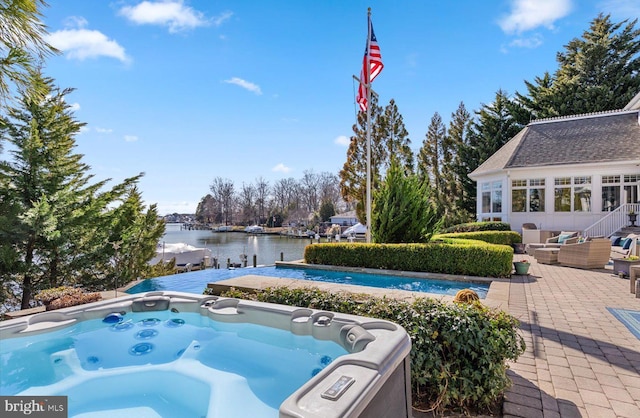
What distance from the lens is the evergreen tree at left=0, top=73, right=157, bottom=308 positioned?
7.57 meters

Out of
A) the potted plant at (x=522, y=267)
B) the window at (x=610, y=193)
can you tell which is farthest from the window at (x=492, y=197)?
the potted plant at (x=522, y=267)

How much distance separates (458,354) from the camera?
9.15ft

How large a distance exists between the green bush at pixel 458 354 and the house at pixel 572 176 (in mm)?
15366

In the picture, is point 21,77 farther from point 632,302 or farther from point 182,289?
point 632,302

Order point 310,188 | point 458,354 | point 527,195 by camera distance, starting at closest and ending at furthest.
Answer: point 458,354
point 527,195
point 310,188

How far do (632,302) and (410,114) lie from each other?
18.0 metres

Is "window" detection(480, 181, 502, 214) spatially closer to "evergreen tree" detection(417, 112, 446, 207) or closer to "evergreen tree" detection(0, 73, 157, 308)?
"evergreen tree" detection(417, 112, 446, 207)

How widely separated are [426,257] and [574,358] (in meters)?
5.93

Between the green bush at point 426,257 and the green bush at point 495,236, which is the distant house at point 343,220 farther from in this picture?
the green bush at point 426,257

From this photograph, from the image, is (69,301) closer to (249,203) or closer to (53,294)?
(53,294)

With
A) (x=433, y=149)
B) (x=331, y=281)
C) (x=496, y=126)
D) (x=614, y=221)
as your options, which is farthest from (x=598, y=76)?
(x=331, y=281)

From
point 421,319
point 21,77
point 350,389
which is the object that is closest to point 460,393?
point 421,319

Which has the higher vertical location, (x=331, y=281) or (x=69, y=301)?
(x=69, y=301)

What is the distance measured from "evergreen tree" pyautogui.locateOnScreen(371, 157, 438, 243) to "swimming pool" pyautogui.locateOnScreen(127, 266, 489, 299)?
1.88 m
